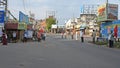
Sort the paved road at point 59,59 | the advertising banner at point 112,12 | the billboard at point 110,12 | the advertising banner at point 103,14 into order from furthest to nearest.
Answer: the advertising banner at point 103,14, the advertising banner at point 112,12, the billboard at point 110,12, the paved road at point 59,59

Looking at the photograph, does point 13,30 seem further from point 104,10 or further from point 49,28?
point 49,28

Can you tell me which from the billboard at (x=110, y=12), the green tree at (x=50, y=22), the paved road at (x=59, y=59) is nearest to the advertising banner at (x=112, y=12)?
the billboard at (x=110, y=12)

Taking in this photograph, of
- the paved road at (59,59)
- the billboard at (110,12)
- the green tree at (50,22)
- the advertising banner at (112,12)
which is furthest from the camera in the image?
the green tree at (50,22)

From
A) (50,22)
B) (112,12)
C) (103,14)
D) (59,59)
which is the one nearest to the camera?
(59,59)

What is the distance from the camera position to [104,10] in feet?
152

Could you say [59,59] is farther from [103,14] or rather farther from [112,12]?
[103,14]

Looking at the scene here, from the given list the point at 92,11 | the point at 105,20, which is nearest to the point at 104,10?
the point at 105,20

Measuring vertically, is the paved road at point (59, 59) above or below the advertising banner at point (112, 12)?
below

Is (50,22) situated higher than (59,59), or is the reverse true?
(50,22)

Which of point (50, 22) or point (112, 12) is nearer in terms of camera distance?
point (112, 12)

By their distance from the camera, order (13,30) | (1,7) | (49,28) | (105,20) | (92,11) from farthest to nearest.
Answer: (49,28)
(92,11)
(1,7)
(13,30)
(105,20)

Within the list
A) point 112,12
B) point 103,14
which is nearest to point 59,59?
point 112,12

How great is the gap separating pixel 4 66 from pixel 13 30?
37099mm

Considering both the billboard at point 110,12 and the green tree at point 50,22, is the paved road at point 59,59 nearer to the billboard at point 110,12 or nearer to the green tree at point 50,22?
the billboard at point 110,12
